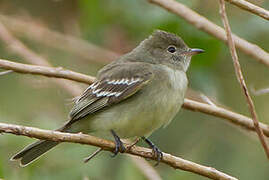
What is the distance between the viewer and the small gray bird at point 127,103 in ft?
14.5

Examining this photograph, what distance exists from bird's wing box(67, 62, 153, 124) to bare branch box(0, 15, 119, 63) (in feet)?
4.20

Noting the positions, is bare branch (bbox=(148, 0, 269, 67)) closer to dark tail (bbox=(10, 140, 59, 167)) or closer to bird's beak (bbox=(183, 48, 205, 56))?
bird's beak (bbox=(183, 48, 205, 56))

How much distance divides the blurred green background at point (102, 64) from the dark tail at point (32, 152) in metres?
0.07

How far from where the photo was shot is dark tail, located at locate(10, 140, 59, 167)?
4316 mm

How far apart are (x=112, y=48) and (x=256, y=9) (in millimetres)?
2763

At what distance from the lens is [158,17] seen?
4.93m

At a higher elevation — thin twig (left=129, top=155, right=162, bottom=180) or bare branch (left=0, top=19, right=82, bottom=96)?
bare branch (left=0, top=19, right=82, bottom=96)

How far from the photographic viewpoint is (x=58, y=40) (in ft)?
21.5

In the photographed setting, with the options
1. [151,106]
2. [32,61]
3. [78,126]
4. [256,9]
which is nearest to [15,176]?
[78,126]

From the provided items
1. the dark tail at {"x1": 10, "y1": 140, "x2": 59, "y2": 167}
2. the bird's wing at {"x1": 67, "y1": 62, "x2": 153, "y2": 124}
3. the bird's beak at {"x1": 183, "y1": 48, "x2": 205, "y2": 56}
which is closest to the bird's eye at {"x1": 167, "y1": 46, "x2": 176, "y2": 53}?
the bird's beak at {"x1": 183, "y1": 48, "x2": 205, "y2": 56}

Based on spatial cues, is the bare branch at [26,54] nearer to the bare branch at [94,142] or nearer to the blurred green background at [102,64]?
the blurred green background at [102,64]

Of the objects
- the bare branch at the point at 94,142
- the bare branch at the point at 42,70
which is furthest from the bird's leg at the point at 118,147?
the bare branch at the point at 42,70

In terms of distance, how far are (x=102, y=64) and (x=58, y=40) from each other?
1.87 feet

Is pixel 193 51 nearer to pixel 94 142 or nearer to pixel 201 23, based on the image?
pixel 201 23
